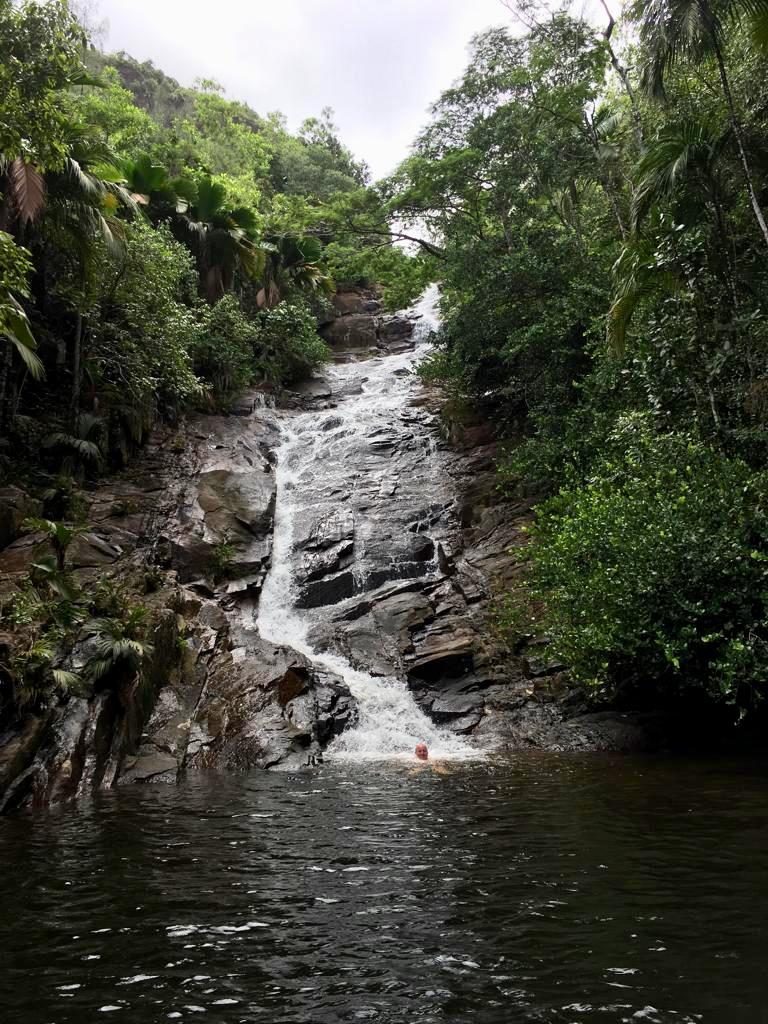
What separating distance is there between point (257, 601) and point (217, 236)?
52.6ft

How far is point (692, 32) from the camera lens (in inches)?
420

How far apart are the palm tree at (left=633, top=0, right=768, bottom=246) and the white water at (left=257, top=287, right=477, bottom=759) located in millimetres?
9814

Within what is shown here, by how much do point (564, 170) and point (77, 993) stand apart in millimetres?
20596

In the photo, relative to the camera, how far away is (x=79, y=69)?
13336mm

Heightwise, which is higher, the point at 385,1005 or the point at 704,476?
the point at 704,476

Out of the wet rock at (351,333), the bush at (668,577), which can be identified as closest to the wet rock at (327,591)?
the bush at (668,577)

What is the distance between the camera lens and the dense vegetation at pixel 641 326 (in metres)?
9.84

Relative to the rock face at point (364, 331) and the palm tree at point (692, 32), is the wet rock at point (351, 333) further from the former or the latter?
the palm tree at point (692, 32)

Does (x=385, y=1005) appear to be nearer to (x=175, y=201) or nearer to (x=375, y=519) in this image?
(x=375, y=519)

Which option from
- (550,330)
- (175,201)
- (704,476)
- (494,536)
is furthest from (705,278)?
(175,201)

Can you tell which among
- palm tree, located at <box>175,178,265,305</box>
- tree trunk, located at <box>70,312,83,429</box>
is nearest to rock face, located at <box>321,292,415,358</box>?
palm tree, located at <box>175,178,265,305</box>

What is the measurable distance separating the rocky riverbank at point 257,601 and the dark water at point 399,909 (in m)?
2.71

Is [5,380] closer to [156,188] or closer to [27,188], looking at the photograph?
[27,188]

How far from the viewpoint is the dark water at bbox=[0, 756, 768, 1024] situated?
3.39 m
